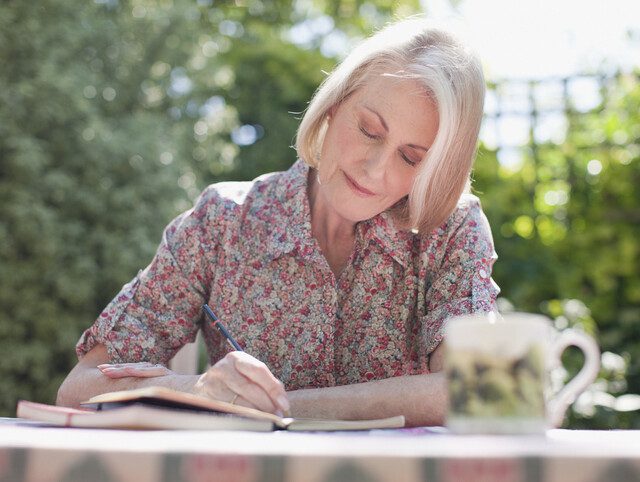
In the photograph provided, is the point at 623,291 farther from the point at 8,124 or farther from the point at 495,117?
the point at 8,124

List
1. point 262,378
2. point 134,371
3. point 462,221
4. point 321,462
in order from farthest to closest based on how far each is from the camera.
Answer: point 462,221 < point 134,371 < point 262,378 < point 321,462

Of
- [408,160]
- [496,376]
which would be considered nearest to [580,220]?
[408,160]

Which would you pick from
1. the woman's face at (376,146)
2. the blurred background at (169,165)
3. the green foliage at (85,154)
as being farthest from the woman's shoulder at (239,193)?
the blurred background at (169,165)

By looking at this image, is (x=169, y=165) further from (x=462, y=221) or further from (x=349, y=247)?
(x=462, y=221)

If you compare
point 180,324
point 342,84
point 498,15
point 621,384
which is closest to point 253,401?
point 180,324

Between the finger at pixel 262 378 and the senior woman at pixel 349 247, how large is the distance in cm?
46

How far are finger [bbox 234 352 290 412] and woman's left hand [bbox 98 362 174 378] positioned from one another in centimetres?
27

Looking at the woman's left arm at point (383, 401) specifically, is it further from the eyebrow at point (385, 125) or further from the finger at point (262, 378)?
the eyebrow at point (385, 125)

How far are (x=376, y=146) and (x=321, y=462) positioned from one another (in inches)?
45.5

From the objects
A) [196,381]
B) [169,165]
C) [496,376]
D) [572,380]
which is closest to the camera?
[496,376]

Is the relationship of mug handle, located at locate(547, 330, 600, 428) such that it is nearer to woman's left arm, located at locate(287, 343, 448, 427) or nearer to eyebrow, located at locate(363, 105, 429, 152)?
woman's left arm, located at locate(287, 343, 448, 427)

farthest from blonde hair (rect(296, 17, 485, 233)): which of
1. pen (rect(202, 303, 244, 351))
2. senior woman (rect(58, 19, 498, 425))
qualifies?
pen (rect(202, 303, 244, 351))

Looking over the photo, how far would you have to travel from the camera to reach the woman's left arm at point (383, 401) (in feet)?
4.15

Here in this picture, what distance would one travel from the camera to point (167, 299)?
170 cm
